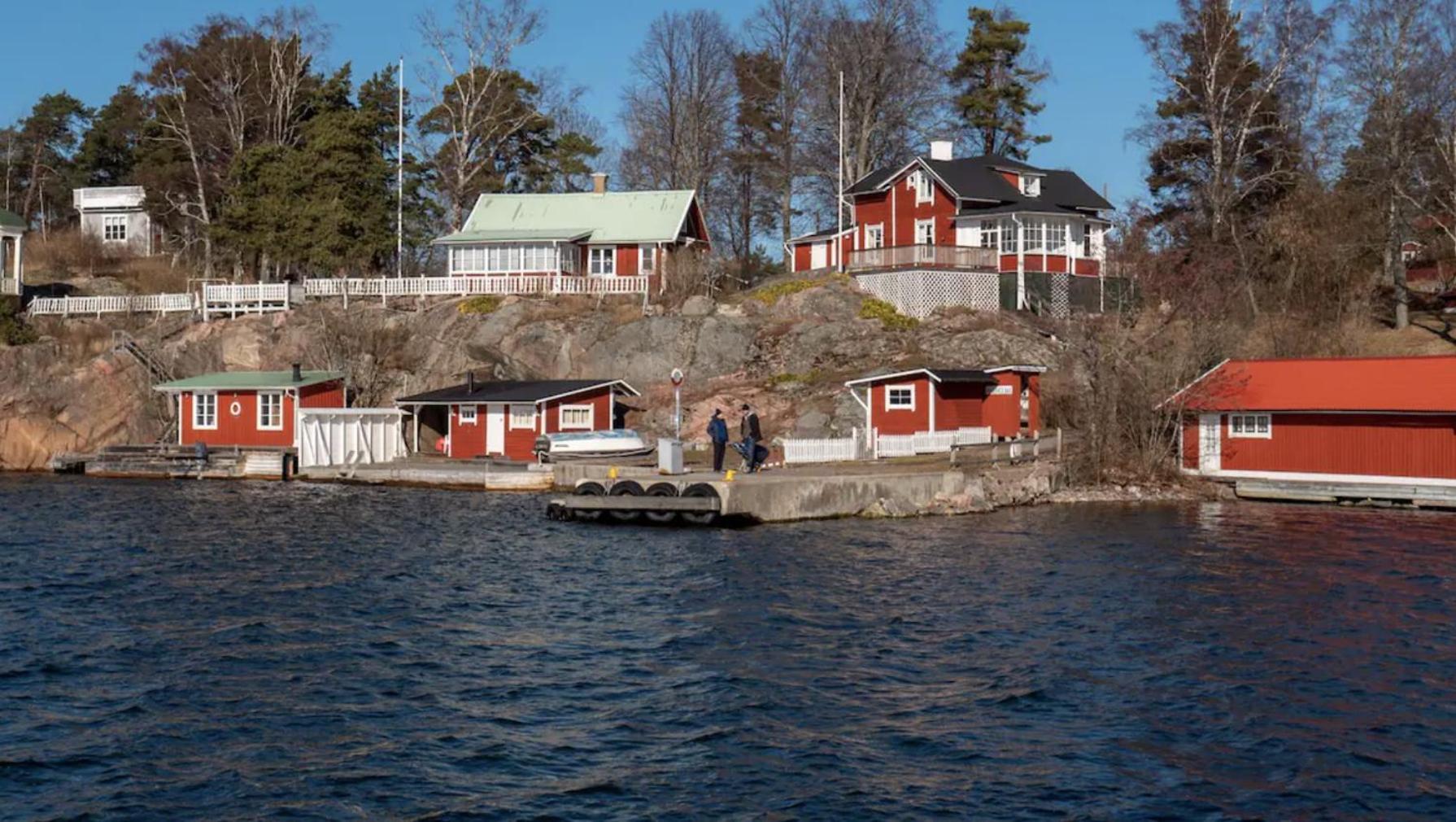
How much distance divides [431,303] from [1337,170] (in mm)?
38813

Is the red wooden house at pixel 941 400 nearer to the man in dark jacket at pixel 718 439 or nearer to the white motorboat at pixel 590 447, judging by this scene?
the man in dark jacket at pixel 718 439

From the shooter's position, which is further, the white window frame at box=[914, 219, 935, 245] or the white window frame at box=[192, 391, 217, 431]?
the white window frame at box=[914, 219, 935, 245]

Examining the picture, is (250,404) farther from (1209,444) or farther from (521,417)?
(1209,444)

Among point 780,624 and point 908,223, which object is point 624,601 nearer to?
point 780,624

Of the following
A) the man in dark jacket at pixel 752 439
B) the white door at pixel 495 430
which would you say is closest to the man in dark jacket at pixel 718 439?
the man in dark jacket at pixel 752 439

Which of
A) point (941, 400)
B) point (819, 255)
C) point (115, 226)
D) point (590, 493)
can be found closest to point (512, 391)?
point (590, 493)

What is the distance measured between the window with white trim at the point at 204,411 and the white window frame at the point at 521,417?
12136mm

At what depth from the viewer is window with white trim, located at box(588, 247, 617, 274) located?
64.2 metres

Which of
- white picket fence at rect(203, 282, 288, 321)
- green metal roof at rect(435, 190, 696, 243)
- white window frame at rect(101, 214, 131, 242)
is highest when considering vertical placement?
white window frame at rect(101, 214, 131, 242)

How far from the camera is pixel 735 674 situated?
20828mm

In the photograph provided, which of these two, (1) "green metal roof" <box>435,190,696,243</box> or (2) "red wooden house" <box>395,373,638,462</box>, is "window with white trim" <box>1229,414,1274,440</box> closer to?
(2) "red wooden house" <box>395,373,638,462</box>

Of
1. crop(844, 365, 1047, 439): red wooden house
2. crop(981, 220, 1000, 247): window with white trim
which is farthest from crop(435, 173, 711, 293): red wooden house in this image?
crop(844, 365, 1047, 439): red wooden house

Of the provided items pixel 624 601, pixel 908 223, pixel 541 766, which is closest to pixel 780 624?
pixel 624 601

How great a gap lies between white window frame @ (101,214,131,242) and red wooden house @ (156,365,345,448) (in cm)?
3555
